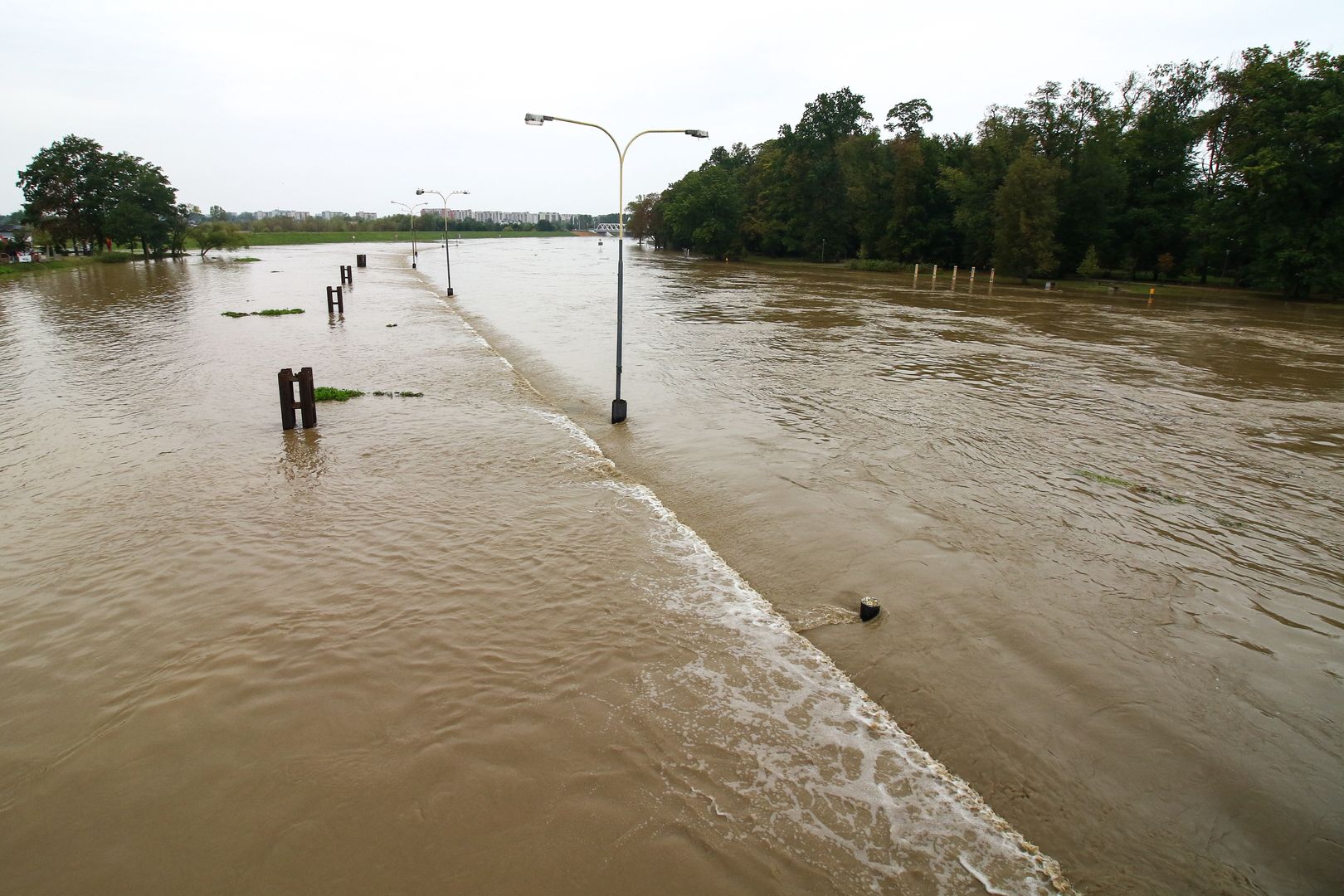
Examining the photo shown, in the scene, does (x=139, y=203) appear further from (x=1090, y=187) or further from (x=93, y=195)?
(x=1090, y=187)

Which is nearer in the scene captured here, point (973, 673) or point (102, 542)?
point (973, 673)

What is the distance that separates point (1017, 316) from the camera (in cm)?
4181

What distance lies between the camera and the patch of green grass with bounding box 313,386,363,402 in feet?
58.6

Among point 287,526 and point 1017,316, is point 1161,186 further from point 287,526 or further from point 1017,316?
point 287,526

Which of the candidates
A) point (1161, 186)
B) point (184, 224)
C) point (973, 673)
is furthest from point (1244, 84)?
point (184, 224)

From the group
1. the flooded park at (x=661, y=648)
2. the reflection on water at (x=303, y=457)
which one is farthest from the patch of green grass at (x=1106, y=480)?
the reflection on water at (x=303, y=457)

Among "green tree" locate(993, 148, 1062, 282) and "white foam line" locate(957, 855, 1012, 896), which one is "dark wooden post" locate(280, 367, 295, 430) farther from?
"green tree" locate(993, 148, 1062, 282)

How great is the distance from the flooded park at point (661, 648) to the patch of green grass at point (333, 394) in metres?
0.73

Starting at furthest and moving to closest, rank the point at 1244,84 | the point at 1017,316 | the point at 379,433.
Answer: the point at 1244,84 → the point at 1017,316 → the point at 379,433

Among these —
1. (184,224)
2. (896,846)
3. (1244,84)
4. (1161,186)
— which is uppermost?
(1244,84)

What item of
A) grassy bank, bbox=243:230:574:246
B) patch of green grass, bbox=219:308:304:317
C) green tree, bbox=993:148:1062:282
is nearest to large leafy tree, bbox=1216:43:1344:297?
green tree, bbox=993:148:1062:282

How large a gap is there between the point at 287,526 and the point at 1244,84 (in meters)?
64.1

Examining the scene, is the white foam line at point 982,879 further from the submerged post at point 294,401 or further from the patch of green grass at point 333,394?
the patch of green grass at point 333,394

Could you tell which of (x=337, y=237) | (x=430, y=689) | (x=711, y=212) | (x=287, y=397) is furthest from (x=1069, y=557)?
(x=337, y=237)
